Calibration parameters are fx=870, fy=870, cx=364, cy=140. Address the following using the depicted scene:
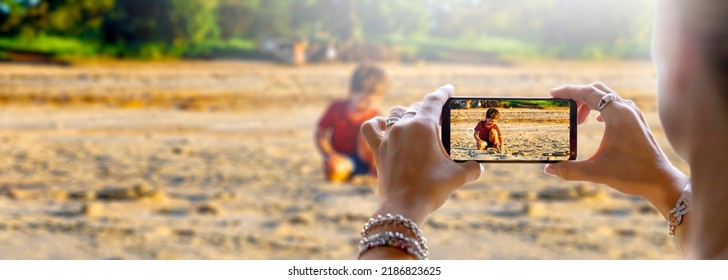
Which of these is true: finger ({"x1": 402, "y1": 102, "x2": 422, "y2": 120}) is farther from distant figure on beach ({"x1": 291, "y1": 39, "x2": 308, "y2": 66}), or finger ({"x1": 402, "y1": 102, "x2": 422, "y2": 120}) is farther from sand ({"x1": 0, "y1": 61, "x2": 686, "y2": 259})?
distant figure on beach ({"x1": 291, "y1": 39, "x2": 308, "y2": 66})

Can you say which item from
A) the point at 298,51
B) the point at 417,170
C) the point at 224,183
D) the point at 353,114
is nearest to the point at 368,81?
the point at 353,114

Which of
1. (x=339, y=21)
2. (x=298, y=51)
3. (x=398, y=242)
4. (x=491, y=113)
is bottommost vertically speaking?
(x=398, y=242)

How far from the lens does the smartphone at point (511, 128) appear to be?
1.91ft

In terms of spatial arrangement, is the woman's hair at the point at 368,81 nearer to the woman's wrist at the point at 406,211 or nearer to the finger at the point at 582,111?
the finger at the point at 582,111

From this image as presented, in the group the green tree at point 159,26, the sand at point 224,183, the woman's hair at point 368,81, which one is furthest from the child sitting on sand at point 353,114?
the green tree at point 159,26

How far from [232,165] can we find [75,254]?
1.62 metres

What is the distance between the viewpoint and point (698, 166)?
46 cm

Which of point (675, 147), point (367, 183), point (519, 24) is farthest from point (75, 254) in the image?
point (519, 24)

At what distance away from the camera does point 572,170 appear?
0.54 m

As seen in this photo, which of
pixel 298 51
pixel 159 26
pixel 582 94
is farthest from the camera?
pixel 298 51

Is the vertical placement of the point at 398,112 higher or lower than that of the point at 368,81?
lower

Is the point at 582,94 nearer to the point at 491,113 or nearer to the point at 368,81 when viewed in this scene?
the point at 491,113

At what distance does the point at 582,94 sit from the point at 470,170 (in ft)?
0.36

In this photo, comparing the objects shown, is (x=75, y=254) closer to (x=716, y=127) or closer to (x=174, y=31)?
(x=716, y=127)
